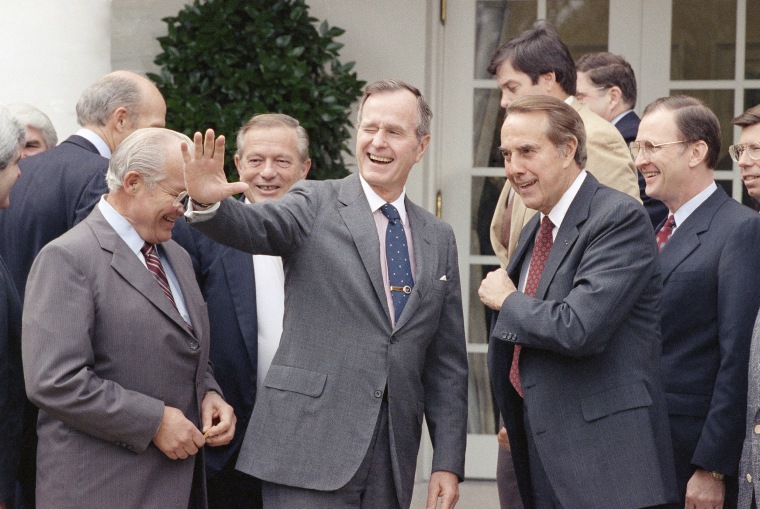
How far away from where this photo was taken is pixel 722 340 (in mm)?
3629

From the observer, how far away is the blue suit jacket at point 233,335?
3900 mm

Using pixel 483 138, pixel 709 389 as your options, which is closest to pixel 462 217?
pixel 483 138

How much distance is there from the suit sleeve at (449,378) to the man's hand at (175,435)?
813 mm

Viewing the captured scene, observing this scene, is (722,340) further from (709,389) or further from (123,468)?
(123,468)

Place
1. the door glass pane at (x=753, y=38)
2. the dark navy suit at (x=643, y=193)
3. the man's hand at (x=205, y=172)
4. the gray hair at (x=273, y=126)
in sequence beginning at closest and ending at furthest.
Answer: the man's hand at (x=205, y=172), the gray hair at (x=273, y=126), the dark navy suit at (x=643, y=193), the door glass pane at (x=753, y=38)

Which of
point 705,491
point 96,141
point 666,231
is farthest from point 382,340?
point 96,141

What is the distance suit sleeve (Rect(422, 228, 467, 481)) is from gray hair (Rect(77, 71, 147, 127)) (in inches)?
64.3

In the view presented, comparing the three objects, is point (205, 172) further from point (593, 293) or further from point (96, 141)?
point (96, 141)

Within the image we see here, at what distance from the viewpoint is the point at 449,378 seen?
3.61 meters

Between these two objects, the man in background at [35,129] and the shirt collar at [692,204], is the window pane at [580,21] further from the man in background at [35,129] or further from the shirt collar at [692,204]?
the man in background at [35,129]

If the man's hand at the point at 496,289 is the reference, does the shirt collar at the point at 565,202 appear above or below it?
above

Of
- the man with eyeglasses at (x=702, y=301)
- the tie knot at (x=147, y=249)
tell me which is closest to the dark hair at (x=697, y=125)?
the man with eyeglasses at (x=702, y=301)

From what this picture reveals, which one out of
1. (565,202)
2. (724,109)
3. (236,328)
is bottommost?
(236,328)

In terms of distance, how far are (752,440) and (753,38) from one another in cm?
339
